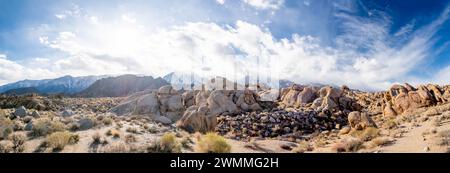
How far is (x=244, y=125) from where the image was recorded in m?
30.3

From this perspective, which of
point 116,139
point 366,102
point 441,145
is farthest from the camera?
point 366,102

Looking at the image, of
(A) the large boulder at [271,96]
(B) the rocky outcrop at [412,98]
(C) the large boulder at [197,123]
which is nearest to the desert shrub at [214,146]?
(C) the large boulder at [197,123]

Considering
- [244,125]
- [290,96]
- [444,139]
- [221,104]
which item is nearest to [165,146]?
[444,139]

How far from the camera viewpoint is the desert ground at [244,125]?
1366 centimetres

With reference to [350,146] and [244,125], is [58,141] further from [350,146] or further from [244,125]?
[244,125]

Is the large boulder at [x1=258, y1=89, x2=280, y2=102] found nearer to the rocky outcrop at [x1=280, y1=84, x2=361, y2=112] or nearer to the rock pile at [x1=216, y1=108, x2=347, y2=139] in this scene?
the rocky outcrop at [x1=280, y1=84, x2=361, y2=112]

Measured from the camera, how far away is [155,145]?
13.0 m

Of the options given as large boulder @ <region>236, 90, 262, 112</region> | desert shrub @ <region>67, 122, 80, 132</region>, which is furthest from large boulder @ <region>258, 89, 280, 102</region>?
desert shrub @ <region>67, 122, 80, 132</region>

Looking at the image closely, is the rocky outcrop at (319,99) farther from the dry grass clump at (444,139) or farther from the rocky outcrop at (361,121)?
the dry grass clump at (444,139)

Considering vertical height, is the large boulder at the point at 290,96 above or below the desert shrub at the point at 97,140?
above

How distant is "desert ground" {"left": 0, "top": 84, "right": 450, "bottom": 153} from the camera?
44.8 ft
